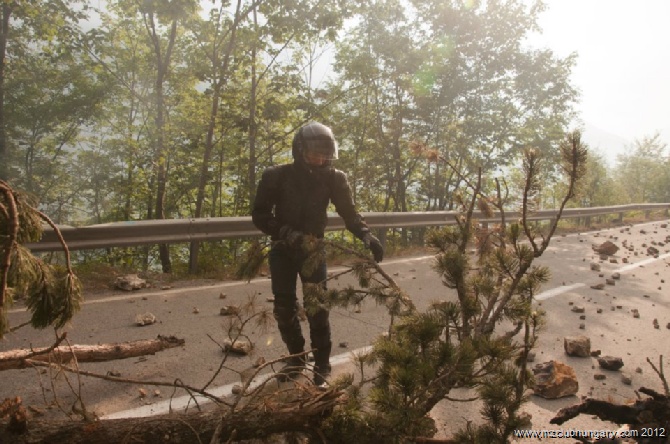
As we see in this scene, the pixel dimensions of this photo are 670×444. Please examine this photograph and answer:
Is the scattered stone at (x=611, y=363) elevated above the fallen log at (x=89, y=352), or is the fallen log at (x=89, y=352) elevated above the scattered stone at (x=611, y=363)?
the fallen log at (x=89, y=352)

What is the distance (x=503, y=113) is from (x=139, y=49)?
559 inches

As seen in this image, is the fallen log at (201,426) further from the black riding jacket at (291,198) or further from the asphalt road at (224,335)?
the black riding jacket at (291,198)

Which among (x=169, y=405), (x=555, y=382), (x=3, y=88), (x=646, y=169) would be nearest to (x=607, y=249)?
(x=555, y=382)

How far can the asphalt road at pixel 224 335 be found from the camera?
→ 9.57 ft

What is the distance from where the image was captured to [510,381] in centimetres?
191

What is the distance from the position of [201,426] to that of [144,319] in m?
2.81

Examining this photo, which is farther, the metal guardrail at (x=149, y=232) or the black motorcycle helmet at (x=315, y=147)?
the metal guardrail at (x=149, y=232)

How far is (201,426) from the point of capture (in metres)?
1.85

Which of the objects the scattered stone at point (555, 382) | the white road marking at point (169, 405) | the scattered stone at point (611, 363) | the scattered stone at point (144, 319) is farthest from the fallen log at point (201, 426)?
the scattered stone at point (611, 363)

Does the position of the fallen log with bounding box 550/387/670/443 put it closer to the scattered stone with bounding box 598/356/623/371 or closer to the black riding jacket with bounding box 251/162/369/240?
the scattered stone with bounding box 598/356/623/371

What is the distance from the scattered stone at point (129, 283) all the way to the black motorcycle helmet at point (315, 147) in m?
3.46

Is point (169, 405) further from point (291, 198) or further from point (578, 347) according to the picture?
point (578, 347)

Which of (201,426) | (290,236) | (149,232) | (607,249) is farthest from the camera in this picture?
(607,249)

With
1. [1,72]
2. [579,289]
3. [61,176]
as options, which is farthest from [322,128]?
[61,176]
